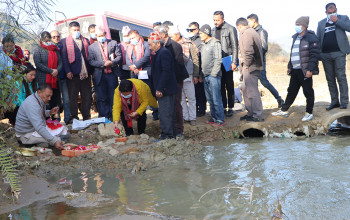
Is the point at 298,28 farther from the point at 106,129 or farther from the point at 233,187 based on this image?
the point at 233,187

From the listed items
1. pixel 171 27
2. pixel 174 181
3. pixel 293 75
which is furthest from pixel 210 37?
pixel 174 181

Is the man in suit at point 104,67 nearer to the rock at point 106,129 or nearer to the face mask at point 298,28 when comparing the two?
the rock at point 106,129

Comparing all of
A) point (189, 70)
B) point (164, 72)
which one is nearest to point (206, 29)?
point (189, 70)

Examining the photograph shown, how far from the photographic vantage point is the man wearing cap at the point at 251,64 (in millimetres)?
6805

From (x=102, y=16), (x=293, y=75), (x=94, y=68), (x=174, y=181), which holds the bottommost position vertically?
(x=174, y=181)

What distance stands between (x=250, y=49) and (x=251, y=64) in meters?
0.30

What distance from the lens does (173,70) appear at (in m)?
6.12

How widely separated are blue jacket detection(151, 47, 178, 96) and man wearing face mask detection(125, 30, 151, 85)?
1.50m

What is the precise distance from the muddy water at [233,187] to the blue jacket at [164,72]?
4.12 feet

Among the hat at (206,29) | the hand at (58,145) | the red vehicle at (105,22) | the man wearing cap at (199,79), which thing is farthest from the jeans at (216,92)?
the red vehicle at (105,22)

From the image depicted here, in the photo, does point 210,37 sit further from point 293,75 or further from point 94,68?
point 94,68

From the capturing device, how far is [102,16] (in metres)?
11.5

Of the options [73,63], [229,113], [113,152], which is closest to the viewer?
[113,152]

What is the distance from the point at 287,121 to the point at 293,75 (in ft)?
3.02
